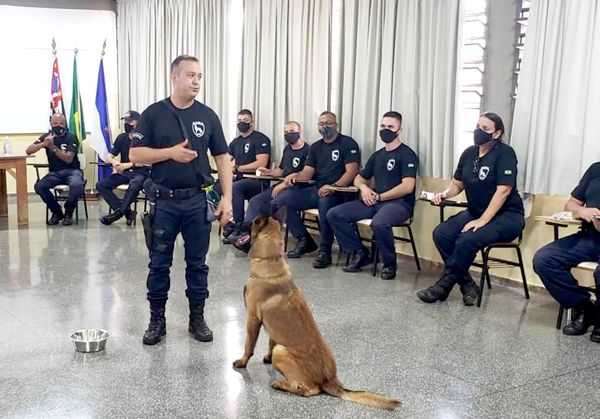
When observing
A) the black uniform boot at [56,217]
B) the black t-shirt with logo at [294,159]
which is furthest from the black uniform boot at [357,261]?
the black uniform boot at [56,217]

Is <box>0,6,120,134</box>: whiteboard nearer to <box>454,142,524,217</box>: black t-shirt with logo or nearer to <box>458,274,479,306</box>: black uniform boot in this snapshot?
<box>454,142,524,217</box>: black t-shirt with logo

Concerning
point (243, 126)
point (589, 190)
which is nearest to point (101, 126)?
point (243, 126)

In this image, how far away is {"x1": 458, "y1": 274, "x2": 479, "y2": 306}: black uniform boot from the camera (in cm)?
A: 459

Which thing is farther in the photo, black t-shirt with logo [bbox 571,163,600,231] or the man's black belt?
black t-shirt with logo [bbox 571,163,600,231]

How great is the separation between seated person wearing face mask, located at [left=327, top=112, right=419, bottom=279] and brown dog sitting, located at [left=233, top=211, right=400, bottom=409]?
7.43ft

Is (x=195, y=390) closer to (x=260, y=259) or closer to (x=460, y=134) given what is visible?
(x=260, y=259)

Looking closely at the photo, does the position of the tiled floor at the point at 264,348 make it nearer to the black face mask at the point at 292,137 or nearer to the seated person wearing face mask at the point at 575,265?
the seated person wearing face mask at the point at 575,265

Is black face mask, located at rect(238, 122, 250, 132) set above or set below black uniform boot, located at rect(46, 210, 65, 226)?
above

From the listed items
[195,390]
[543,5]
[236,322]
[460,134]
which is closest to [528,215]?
[460,134]

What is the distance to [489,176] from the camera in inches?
184

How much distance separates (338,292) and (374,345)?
1.16 meters

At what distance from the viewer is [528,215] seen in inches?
195

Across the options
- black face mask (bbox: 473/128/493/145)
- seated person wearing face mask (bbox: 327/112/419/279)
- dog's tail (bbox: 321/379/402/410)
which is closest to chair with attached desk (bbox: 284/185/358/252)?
seated person wearing face mask (bbox: 327/112/419/279)

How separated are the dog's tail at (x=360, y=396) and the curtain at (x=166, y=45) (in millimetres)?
5452
